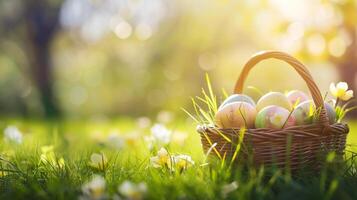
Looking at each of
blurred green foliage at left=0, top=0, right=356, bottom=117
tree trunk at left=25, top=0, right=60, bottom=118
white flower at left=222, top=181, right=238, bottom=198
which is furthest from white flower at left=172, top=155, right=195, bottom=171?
tree trunk at left=25, top=0, right=60, bottom=118

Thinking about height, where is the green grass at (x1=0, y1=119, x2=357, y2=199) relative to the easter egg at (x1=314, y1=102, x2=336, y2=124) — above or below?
below

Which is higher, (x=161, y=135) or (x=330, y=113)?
(x=330, y=113)

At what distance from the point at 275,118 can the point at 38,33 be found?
11.2m

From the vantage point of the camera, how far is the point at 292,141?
2.03 m

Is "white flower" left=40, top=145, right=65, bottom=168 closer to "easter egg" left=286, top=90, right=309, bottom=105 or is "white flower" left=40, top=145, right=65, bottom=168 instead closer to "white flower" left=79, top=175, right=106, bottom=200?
"white flower" left=79, top=175, right=106, bottom=200

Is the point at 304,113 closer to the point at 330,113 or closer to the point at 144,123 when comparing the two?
the point at 330,113

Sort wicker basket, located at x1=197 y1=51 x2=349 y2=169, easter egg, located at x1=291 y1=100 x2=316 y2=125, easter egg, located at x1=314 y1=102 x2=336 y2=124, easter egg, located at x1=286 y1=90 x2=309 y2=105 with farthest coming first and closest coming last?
easter egg, located at x1=286 y1=90 x2=309 y2=105, easter egg, located at x1=314 y1=102 x2=336 y2=124, easter egg, located at x1=291 y1=100 x2=316 y2=125, wicker basket, located at x1=197 y1=51 x2=349 y2=169

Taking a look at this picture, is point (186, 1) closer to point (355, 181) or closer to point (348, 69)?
point (348, 69)

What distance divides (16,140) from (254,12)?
447cm

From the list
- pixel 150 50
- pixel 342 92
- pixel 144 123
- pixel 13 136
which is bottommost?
pixel 150 50

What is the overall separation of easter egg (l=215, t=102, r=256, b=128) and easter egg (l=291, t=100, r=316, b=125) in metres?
0.17

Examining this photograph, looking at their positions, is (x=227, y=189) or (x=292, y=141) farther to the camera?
(x=292, y=141)

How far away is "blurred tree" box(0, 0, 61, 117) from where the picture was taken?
40.1ft

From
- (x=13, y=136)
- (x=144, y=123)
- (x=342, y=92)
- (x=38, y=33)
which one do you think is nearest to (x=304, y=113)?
(x=342, y=92)
